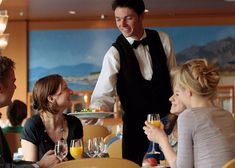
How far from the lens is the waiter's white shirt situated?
12.4 ft

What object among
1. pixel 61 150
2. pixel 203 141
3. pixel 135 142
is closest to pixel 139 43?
pixel 135 142

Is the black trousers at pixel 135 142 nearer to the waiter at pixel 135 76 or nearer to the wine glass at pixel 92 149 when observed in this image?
the waiter at pixel 135 76

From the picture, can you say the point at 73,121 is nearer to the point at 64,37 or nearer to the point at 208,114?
the point at 208,114

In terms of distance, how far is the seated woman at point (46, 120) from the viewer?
3.44m

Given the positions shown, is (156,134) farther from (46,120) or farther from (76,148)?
(46,120)

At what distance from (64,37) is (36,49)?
737mm

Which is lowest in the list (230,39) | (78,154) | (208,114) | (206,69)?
(78,154)

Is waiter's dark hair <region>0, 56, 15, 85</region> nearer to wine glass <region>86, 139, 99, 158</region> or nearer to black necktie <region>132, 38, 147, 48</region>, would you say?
wine glass <region>86, 139, 99, 158</region>

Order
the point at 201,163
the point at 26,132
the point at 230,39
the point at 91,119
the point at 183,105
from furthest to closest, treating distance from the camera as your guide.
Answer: the point at 230,39
the point at 91,119
the point at 26,132
the point at 183,105
the point at 201,163

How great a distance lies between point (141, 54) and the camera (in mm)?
3844

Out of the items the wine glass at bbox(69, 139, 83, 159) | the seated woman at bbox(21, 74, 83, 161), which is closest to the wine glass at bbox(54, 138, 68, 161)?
the wine glass at bbox(69, 139, 83, 159)

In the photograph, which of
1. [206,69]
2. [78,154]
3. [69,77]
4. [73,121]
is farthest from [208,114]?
[69,77]

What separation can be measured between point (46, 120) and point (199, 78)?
1335 mm

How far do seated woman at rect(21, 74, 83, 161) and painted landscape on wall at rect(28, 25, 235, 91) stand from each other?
9138 millimetres
